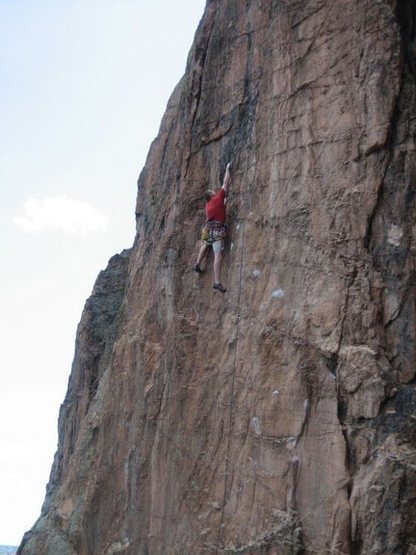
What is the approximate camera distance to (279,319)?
55.7 ft

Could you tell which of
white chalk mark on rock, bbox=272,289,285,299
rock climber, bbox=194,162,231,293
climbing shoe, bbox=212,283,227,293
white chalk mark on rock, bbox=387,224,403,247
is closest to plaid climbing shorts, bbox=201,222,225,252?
rock climber, bbox=194,162,231,293

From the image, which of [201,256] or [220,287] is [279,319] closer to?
[220,287]

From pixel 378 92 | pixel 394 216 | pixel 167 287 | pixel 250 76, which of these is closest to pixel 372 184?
pixel 394 216

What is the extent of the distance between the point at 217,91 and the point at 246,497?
931cm

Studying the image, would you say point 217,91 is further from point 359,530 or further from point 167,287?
point 359,530

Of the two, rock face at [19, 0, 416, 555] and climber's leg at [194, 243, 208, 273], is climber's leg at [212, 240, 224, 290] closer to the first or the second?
rock face at [19, 0, 416, 555]

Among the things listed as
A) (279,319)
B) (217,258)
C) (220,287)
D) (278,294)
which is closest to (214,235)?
(217,258)

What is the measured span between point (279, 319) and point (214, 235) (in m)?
2.83

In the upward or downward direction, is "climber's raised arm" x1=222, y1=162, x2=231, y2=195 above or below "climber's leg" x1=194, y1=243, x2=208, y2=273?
above

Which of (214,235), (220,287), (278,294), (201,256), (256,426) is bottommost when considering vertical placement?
(256,426)

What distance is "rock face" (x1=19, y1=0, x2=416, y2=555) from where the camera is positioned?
50.0 ft

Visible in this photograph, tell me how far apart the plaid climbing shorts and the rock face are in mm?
235

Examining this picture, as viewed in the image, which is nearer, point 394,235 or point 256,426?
point 394,235

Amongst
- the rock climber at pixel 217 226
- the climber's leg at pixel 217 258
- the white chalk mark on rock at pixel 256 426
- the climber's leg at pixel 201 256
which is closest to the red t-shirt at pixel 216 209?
the rock climber at pixel 217 226
